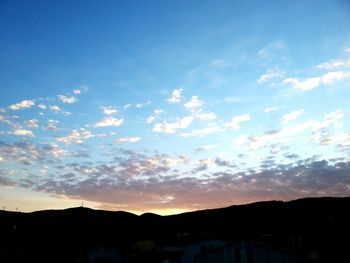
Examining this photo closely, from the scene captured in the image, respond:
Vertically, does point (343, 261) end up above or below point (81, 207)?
below

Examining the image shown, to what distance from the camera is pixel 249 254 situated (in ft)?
116

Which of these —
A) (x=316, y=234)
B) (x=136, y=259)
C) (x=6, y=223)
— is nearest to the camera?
(x=316, y=234)

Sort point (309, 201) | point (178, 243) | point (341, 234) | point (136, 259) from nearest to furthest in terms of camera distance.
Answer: point (341, 234) < point (136, 259) < point (178, 243) < point (309, 201)

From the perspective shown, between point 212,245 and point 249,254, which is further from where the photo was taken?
point 212,245

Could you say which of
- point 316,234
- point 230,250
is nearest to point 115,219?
point 316,234

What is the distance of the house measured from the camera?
3491cm

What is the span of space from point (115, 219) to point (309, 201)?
73120 mm

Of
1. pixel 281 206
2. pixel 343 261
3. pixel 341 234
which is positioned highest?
pixel 281 206

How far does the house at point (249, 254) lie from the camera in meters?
34.9

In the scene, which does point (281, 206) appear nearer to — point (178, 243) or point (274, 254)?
point (178, 243)

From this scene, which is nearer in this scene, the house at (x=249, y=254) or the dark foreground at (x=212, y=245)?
the house at (x=249, y=254)

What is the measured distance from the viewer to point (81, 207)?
15438 centimetres

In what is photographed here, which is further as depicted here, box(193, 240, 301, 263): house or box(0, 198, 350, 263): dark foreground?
box(0, 198, 350, 263): dark foreground

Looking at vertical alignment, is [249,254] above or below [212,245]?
below
